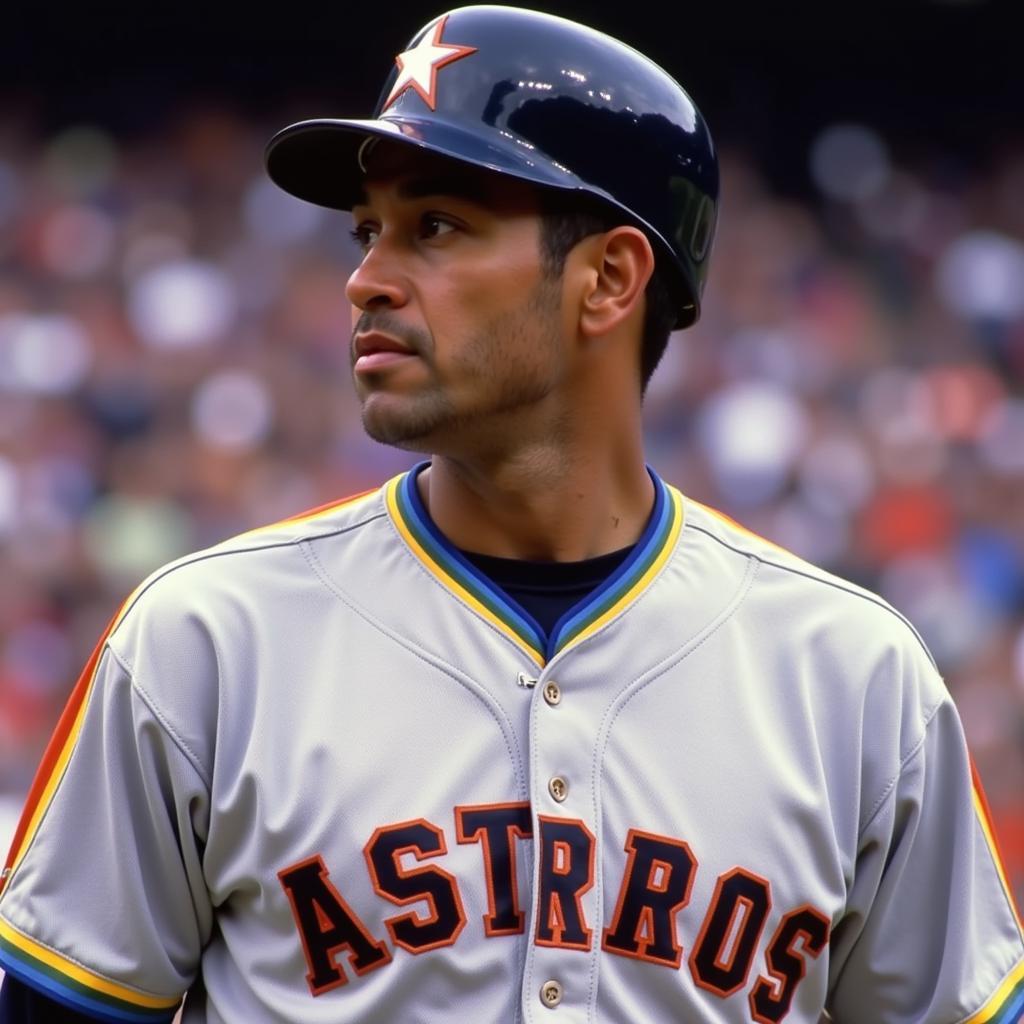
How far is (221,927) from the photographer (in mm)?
Answer: 1875

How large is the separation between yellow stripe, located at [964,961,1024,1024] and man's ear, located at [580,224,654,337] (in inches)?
34.2

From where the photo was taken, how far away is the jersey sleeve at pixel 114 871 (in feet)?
6.01

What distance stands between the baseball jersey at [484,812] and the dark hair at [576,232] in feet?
1.06

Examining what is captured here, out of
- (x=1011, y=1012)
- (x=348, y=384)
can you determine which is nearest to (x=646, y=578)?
(x=1011, y=1012)

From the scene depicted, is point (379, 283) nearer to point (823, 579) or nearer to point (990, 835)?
point (823, 579)

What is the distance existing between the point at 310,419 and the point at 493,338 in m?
5.02

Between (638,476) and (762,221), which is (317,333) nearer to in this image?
(762,221)

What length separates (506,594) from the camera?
201 centimetres

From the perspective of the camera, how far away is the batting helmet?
200cm

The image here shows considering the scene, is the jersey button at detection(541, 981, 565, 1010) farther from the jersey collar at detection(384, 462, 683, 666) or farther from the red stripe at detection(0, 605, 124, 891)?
the red stripe at detection(0, 605, 124, 891)

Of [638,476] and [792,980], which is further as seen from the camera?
[638,476]

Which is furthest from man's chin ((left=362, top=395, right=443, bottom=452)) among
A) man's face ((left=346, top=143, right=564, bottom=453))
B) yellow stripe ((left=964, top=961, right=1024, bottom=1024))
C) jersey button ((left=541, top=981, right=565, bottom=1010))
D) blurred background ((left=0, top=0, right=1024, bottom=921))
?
blurred background ((left=0, top=0, right=1024, bottom=921))

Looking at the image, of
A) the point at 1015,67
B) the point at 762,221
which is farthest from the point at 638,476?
the point at 1015,67

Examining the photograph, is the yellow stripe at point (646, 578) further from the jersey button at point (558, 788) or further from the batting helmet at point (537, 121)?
the batting helmet at point (537, 121)
